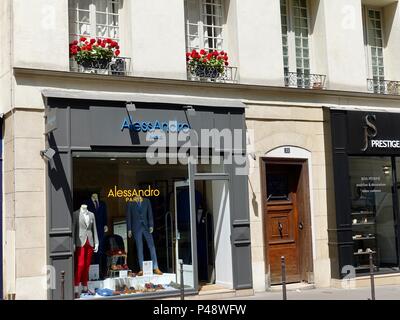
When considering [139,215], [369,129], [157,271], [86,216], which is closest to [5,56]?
[86,216]

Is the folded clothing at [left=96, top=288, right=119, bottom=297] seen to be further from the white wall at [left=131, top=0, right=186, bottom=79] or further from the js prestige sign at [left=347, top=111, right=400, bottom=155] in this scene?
the js prestige sign at [left=347, top=111, right=400, bottom=155]

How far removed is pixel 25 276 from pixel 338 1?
32.2 feet

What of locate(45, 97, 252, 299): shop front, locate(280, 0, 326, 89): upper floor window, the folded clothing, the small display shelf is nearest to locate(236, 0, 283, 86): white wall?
locate(280, 0, 326, 89): upper floor window

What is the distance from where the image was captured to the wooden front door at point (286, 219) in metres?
14.0

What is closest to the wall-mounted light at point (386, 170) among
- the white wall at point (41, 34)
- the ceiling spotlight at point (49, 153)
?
the white wall at point (41, 34)

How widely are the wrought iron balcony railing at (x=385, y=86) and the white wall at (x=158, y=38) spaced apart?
5.72 m

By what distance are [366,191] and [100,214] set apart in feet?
22.4

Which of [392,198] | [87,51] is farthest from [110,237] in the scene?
[392,198]

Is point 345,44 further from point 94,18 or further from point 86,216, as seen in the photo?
point 86,216

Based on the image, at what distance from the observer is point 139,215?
12602mm

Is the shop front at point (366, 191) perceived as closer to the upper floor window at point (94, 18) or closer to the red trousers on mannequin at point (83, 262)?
the upper floor window at point (94, 18)

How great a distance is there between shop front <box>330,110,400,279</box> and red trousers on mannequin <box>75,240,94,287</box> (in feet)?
19.1

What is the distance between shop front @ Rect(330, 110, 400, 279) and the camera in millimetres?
14297

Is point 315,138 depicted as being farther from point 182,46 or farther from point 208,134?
point 182,46
